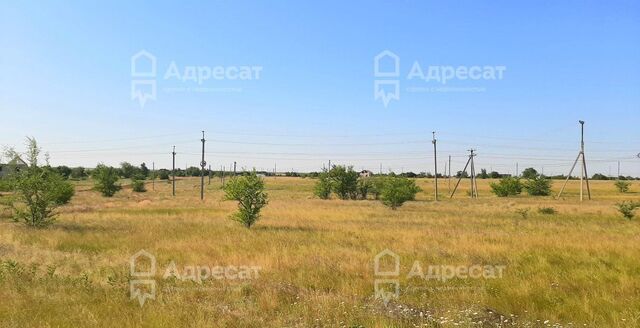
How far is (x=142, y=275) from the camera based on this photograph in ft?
32.9

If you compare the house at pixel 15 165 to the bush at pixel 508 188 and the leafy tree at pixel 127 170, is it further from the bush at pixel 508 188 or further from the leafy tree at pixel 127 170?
the leafy tree at pixel 127 170

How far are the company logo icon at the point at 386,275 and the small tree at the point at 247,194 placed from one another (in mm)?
9788

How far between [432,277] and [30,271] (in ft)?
29.8

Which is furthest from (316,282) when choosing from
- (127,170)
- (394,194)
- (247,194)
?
(127,170)

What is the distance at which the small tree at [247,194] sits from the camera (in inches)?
866

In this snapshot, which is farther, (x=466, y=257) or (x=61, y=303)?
(x=466, y=257)

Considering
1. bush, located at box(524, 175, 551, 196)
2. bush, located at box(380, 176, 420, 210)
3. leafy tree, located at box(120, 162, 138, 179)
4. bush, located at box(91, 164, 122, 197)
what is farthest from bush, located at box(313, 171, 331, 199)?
leafy tree, located at box(120, 162, 138, 179)

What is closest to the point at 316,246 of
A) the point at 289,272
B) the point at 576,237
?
the point at 289,272

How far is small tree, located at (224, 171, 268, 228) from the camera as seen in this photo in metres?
22.0

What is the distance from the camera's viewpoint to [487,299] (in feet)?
27.3

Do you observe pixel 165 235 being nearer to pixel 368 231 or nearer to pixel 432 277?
pixel 368 231

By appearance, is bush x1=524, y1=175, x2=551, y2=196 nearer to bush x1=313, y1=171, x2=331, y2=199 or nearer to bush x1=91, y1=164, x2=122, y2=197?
bush x1=313, y1=171, x2=331, y2=199

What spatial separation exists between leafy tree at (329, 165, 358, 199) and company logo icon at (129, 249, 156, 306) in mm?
41039

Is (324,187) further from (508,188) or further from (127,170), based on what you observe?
(127,170)
